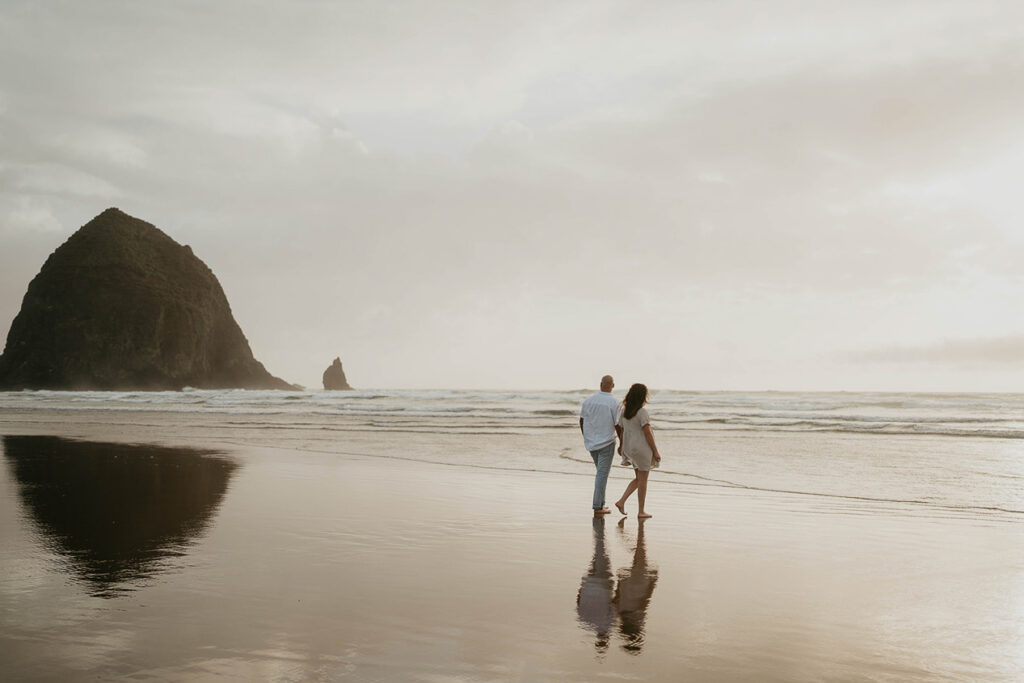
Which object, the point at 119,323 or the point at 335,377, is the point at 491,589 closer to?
the point at 119,323

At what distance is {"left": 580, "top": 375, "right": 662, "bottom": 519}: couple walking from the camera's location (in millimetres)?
10755

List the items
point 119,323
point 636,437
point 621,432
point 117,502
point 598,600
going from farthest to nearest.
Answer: point 119,323
point 621,432
point 636,437
point 117,502
point 598,600

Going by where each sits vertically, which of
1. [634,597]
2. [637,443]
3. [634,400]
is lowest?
[634,597]

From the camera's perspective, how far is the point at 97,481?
12859mm

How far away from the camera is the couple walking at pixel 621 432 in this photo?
35.3 feet

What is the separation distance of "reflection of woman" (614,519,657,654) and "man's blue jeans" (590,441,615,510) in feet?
7.61

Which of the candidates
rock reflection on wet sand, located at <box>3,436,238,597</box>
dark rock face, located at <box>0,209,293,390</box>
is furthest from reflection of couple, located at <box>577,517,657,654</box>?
dark rock face, located at <box>0,209,293,390</box>

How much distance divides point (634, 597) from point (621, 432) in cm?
507

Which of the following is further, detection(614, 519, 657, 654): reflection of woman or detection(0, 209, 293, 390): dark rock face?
detection(0, 209, 293, 390): dark rock face

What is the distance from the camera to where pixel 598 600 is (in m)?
6.06

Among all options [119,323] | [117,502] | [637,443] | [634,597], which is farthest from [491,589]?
[119,323]

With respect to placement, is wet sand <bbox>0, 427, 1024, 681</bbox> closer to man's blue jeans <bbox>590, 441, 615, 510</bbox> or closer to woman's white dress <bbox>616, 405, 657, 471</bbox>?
man's blue jeans <bbox>590, 441, 615, 510</bbox>

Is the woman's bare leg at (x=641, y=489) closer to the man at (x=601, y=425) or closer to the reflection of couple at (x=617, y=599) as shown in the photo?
the man at (x=601, y=425)

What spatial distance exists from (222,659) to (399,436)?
2037 cm
